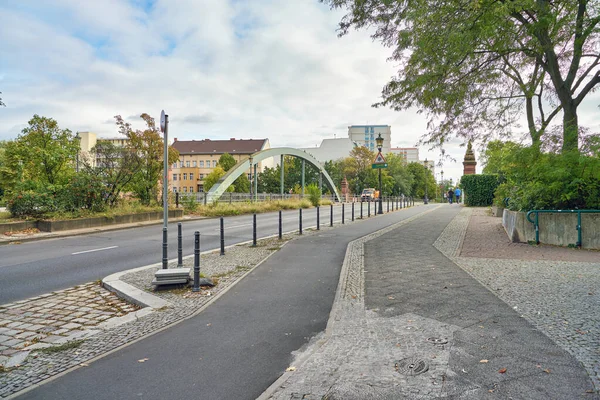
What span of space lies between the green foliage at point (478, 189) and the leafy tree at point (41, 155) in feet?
89.7

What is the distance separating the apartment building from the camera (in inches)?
3981

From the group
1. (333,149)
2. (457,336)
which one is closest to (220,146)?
(333,149)

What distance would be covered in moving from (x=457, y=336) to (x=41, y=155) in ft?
55.3

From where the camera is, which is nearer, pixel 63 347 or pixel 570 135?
pixel 63 347

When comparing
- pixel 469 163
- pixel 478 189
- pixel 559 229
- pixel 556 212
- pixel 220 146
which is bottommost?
pixel 559 229

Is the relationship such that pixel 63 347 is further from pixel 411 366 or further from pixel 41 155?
pixel 41 155

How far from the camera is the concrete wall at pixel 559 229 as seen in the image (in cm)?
938

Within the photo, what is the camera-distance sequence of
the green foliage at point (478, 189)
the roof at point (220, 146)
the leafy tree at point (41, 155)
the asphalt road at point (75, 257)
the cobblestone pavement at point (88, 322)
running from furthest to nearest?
1. the roof at point (220, 146)
2. the green foliage at point (478, 189)
3. the leafy tree at point (41, 155)
4. the asphalt road at point (75, 257)
5. the cobblestone pavement at point (88, 322)

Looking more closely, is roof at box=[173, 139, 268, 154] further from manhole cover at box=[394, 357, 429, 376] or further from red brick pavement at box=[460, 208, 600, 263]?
manhole cover at box=[394, 357, 429, 376]

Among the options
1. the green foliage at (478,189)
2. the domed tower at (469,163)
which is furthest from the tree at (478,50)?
the domed tower at (469,163)

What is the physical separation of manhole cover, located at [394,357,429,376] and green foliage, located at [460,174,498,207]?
30.2 meters

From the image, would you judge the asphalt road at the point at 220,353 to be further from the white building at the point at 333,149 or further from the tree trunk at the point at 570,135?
the white building at the point at 333,149

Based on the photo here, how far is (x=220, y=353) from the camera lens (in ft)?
12.3

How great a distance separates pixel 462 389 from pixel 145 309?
3.93m
